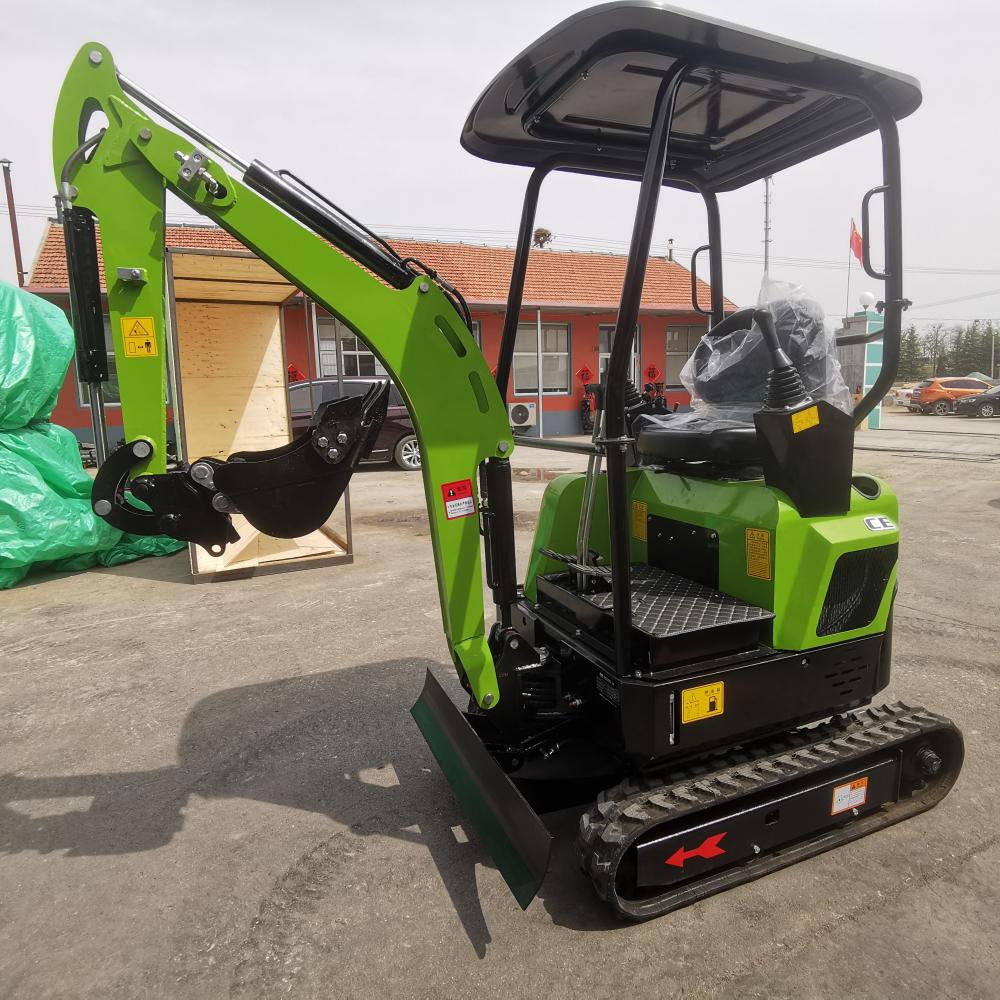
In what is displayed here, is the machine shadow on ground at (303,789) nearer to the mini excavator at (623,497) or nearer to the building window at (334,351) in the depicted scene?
the mini excavator at (623,497)

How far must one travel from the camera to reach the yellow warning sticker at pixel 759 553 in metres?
2.39

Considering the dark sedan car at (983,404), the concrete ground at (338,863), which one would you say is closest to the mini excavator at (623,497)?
the concrete ground at (338,863)

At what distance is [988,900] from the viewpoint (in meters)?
2.34

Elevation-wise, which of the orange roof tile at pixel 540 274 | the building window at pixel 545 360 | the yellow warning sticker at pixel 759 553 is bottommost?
the yellow warning sticker at pixel 759 553

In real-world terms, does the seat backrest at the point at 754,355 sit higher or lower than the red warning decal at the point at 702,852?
higher

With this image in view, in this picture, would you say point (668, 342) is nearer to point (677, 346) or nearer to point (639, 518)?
point (677, 346)

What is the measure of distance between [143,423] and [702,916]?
2360 millimetres

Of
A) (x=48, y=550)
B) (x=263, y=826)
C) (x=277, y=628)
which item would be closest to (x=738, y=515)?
(x=263, y=826)

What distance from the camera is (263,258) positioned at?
2.18 meters

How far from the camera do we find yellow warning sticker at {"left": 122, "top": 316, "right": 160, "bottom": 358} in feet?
7.14

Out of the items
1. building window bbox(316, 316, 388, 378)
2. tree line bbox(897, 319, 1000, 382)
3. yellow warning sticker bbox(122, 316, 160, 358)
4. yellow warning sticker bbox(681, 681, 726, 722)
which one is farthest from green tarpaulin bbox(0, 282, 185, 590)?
tree line bbox(897, 319, 1000, 382)

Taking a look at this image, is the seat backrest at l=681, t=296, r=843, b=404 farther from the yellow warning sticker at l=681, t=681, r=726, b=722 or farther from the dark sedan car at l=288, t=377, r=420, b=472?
the dark sedan car at l=288, t=377, r=420, b=472

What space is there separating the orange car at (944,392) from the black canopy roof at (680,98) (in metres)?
28.8

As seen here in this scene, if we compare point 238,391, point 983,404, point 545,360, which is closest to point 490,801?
point 238,391
